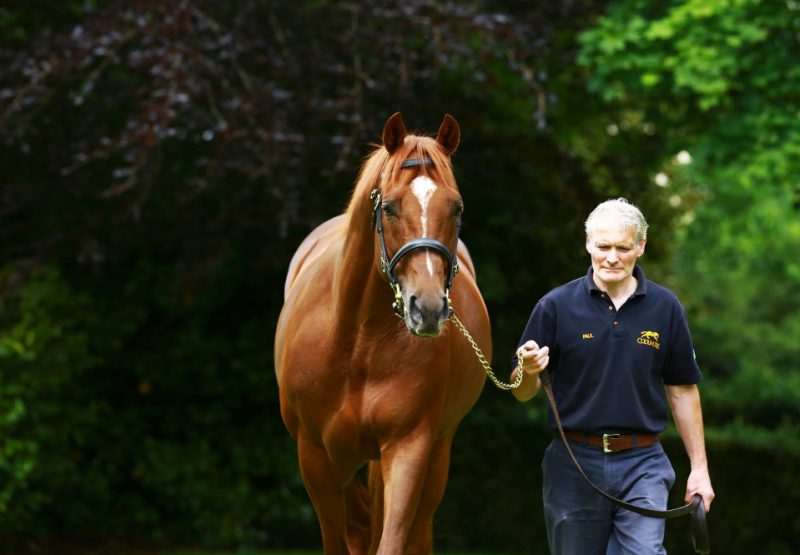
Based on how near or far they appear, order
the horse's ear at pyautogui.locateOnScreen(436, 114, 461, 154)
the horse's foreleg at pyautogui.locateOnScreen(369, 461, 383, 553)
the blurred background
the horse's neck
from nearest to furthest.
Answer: the horse's ear at pyautogui.locateOnScreen(436, 114, 461, 154) < the horse's neck < the horse's foreleg at pyautogui.locateOnScreen(369, 461, 383, 553) < the blurred background

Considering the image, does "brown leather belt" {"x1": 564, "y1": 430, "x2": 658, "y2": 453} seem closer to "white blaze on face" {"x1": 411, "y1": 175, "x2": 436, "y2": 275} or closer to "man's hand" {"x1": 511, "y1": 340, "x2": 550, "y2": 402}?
"man's hand" {"x1": 511, "y1": 340, "x2": 550, "y2": 402}

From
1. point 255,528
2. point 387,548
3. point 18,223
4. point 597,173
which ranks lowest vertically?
point 255,528

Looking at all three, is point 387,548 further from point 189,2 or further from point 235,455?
point 235,455

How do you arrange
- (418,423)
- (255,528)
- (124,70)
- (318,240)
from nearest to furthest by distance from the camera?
(418,423)
(318,240)
(124,70)
(255,528)

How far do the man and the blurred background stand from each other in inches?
130

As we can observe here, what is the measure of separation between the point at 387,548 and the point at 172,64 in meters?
4.82

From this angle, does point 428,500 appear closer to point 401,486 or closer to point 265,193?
point 401,486

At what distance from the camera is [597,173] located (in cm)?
1136

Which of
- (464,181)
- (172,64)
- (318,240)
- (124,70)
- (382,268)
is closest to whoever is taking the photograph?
(382,268)

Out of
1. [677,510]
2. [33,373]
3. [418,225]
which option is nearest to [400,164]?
[418,225]

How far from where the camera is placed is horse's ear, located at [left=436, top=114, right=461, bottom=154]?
14.6 feet

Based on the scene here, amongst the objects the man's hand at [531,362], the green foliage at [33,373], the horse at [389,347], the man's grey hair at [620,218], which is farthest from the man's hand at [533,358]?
the green foliage at [33,373]

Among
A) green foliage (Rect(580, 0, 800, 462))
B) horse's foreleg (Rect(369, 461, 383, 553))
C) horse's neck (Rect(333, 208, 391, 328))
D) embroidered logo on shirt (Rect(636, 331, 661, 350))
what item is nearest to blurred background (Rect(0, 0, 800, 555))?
green foliage (Rect(580, 0, 800, 462))

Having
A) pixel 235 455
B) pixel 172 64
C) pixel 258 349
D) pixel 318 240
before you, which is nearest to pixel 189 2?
pixel 172 64
